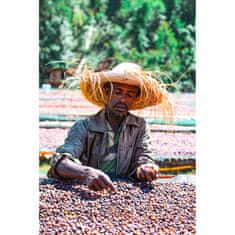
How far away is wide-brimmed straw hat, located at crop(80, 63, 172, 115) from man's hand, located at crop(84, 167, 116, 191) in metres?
0.51

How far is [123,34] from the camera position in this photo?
4.08 metres

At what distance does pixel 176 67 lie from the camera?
159 inches

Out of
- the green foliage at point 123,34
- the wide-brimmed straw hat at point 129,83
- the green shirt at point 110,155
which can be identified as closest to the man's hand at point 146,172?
the green shirt at point 110,155

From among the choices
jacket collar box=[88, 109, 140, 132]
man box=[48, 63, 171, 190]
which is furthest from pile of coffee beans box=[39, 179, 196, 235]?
jacket collar box=[88, 109, 140, 132]

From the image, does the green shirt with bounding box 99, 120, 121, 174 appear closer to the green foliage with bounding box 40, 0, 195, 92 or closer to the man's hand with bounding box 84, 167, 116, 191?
the man's hand with bounding box 84, 167, 116, 191

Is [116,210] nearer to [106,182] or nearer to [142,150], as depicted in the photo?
[106,182]

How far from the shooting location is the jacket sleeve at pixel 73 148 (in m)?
2.88

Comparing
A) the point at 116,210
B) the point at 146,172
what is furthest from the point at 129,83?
the point at 116,210

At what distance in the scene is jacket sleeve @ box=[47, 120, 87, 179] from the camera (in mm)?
2879

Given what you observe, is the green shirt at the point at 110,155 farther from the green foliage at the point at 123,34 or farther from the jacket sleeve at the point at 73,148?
the green foliage at the point at 123,34
